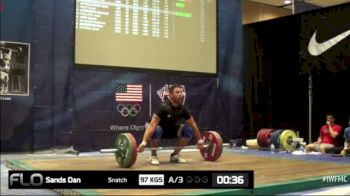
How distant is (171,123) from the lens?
4820 millimetres

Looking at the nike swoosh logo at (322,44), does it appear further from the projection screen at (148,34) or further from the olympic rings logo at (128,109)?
the olympic rings logo at (128,109)

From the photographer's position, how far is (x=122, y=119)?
700 centimetres

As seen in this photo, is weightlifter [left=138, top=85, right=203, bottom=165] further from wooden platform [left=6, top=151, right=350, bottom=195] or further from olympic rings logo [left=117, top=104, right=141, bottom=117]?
olympic rings logo [left=117, top=104, right=141, bottom=117]

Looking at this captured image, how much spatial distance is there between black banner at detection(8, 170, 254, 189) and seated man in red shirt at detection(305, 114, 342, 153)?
3704 millimetres

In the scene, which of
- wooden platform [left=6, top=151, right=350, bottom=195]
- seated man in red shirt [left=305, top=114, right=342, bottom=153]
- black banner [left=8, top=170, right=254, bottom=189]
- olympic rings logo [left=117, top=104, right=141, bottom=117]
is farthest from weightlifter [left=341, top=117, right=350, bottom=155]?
black banner [left=8, top=170, right=254, bottom=189]

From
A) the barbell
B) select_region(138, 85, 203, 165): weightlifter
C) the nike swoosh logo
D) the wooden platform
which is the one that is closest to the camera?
the wooden platform

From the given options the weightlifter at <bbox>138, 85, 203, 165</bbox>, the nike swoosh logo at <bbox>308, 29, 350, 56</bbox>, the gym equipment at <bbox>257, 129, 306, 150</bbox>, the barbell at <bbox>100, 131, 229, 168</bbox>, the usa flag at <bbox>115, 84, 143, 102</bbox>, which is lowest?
the gym equipment at <bbox>257, 129, 306, 150</bbox>

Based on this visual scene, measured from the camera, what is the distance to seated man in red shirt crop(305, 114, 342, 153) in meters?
6.90

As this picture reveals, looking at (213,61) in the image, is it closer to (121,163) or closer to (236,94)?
(236,94)

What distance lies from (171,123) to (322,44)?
12.5 feet

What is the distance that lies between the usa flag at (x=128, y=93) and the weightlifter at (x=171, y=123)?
2214mm

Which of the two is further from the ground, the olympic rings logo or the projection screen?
the projection screen

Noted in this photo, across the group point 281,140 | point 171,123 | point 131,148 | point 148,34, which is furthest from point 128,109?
point 131,148

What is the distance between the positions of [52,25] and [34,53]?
50cm
